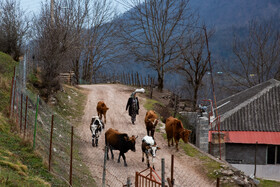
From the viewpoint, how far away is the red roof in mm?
21500

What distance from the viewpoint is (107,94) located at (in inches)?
1153

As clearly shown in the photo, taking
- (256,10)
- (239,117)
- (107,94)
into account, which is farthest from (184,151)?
(256,10)

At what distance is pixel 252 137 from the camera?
2198 cm

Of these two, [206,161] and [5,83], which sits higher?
[5,83]

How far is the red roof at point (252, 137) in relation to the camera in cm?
2150

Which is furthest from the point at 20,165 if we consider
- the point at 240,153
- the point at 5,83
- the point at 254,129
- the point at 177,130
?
the point at 254,129

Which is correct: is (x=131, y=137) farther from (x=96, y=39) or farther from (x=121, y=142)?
(x=96, y=39)

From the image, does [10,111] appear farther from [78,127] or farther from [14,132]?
[78,127]

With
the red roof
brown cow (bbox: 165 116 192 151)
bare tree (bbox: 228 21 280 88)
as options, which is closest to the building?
the red roof

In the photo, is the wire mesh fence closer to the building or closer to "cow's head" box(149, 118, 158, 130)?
"cow's head" box(149, 118, 158, 130)

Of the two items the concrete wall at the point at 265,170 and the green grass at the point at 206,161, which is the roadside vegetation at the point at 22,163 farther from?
the concrete wall at the point at 265,170

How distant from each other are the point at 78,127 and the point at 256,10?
10830cm

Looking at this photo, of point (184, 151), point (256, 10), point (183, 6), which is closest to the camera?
point (184, 151)

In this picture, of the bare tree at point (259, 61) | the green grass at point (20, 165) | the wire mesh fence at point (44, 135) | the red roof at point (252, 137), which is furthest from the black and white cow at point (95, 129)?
the bare tree at point (259, 61)
